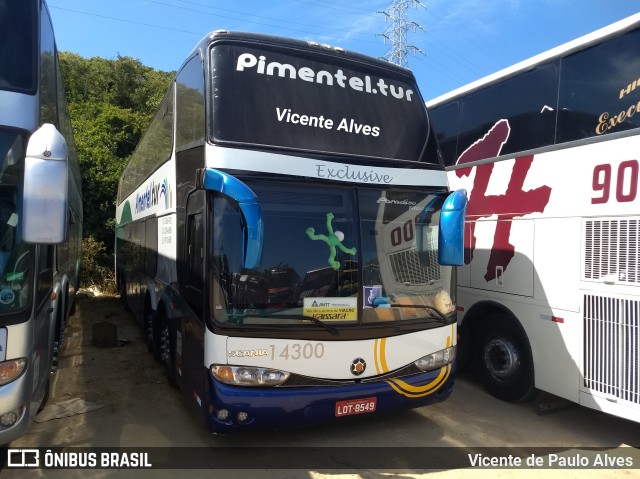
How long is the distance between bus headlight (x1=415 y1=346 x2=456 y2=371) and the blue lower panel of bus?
0.11 metres

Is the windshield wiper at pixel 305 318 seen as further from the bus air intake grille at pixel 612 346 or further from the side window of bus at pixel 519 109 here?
the side window of bus at pixel 519 109

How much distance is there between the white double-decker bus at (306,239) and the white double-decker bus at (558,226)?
4.67 feet

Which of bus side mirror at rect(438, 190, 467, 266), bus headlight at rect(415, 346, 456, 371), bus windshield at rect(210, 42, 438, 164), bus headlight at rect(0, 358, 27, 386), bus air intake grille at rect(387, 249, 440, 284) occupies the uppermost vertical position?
bus windshield at rect(210, 42, 438, 164)

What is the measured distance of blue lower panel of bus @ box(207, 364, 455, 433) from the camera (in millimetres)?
4023

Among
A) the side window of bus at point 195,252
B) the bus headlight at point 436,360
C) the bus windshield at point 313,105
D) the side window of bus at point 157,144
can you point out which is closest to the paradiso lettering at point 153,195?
the side window of bus at point 157,144

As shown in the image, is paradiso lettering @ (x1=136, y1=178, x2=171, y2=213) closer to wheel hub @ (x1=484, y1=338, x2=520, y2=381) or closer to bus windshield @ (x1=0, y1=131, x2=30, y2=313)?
bus windshield @ (x1=0, y1=131, x2=30, y2=313)

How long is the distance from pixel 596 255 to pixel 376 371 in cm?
266

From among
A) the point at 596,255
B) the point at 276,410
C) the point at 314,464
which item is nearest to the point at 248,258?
the point at 276,410

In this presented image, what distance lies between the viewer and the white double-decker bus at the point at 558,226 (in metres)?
4.81

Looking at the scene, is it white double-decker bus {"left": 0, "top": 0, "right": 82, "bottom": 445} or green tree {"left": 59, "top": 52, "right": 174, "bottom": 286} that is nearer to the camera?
white double-decker bus {"left": 0, "top": 0, "right": 82, "bottom": 445}

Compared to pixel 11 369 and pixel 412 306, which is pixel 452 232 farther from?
pixel 11 369

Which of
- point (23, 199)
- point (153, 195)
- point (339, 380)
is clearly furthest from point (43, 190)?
point (153, 195)

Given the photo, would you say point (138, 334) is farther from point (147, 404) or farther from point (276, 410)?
point (276, 410)

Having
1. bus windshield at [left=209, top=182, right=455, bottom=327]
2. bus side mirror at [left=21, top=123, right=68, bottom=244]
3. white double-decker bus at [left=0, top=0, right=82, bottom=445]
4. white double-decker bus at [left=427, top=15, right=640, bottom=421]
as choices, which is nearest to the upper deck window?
white double-decker bus at [left=0, top=0, right=82, bottom=445]
